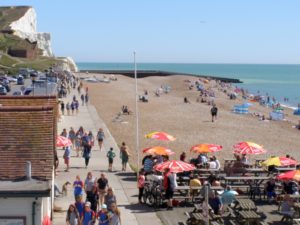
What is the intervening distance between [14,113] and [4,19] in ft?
493

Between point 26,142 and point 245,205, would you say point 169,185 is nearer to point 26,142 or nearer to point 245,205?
point 245,205

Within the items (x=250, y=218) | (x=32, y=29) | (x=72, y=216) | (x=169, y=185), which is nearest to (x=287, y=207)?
(x=250, y=218)

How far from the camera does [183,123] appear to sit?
1785 inches

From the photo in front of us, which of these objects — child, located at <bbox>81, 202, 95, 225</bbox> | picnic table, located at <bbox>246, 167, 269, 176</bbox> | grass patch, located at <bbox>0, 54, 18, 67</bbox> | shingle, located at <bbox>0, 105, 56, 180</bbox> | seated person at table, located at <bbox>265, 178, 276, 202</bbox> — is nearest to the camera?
shingle, located at <bbox>0, 105, 56, 180</bbox>

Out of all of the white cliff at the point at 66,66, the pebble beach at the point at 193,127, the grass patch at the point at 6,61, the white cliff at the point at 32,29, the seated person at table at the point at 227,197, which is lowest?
the pebble beach at the point at 193,127

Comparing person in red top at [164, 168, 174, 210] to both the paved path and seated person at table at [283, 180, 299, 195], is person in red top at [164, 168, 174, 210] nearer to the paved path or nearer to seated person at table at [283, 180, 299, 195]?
the paved path

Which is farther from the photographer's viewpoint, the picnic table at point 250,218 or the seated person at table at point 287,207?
the seated person at table at point 287,207

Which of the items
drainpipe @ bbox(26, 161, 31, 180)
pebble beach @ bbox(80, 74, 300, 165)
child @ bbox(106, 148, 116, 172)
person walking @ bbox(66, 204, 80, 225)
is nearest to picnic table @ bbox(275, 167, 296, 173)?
child @ bbox(106, 148, 116, 172)

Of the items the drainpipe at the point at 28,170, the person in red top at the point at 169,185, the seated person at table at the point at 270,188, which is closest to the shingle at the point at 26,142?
the drainpipe at the point at 28,170

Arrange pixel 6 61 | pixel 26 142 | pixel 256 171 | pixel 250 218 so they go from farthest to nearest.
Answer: pixel 6 61, pixel 256 171, pixel 250 218, pixel 26 142

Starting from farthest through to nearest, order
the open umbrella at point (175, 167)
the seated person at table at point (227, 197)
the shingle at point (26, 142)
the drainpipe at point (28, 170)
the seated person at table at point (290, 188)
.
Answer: the seated person at table at point (290, 188)
the open umbrella at point (175, 167)
the seated person at table at point (227, 197)
the shingle at point (26, 142)
the drainpipe at point (28, 170)

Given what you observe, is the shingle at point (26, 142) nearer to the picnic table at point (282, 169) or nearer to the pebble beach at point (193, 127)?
the picnic table at point (282, 169)

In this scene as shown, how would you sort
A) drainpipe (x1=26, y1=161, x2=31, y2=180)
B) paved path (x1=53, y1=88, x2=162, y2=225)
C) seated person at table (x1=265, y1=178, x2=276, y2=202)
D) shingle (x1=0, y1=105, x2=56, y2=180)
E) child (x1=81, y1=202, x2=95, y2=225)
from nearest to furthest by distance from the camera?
→ drainpipe (x1=26, y1=161, x2=31, y2=180), shingle (x1=0, y1=105, x2=56, y2=180), child (x1=81, y1=202, x2=95, y2=225), paved path (x1=53, y1=88, x2=162, y2=225), seated person at table (x1=265, y1=178, x2=276, y2=202)

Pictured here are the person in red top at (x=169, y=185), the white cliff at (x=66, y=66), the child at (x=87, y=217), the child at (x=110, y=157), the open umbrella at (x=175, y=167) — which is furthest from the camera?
the white cliff at (x=66, y=66)
